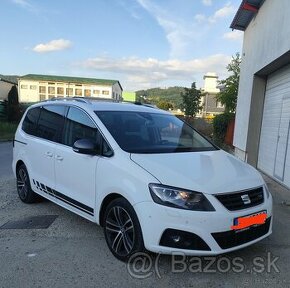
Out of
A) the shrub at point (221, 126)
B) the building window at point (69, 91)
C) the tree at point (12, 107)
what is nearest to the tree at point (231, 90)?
the shrub at point (221, 126)

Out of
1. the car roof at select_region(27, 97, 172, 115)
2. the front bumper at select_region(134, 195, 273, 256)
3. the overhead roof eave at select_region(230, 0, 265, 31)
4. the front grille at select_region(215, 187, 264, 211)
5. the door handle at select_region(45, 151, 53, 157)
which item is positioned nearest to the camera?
the front bumper at select_region(134, 195, 273, 256)

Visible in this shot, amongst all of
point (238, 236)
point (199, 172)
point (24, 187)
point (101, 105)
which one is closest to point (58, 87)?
point (24, 187)

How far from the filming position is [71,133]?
15.4ft

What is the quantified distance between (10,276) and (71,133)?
198cm

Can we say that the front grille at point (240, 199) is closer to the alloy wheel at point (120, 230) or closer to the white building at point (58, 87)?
the alloy wheel at point (120, 230)

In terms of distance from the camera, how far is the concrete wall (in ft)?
26.3

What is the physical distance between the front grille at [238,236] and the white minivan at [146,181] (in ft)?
0.04

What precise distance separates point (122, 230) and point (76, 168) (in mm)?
1085

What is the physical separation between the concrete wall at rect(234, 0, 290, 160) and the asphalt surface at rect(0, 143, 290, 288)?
5.17m

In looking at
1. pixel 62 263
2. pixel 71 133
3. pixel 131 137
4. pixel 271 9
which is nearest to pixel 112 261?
pixel 62 263

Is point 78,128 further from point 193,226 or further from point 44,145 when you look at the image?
point 193,226

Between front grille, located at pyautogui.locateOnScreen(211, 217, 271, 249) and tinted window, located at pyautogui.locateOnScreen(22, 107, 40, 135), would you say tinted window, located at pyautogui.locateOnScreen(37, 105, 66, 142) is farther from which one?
front grille, located at pyautogui.locateOnScreen(211, 217, 271, 249)

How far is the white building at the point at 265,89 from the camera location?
27.1 ft

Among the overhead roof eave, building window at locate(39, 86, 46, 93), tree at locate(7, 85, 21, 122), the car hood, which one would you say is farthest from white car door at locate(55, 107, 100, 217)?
building window at locate(39, 86, 46, 93)
